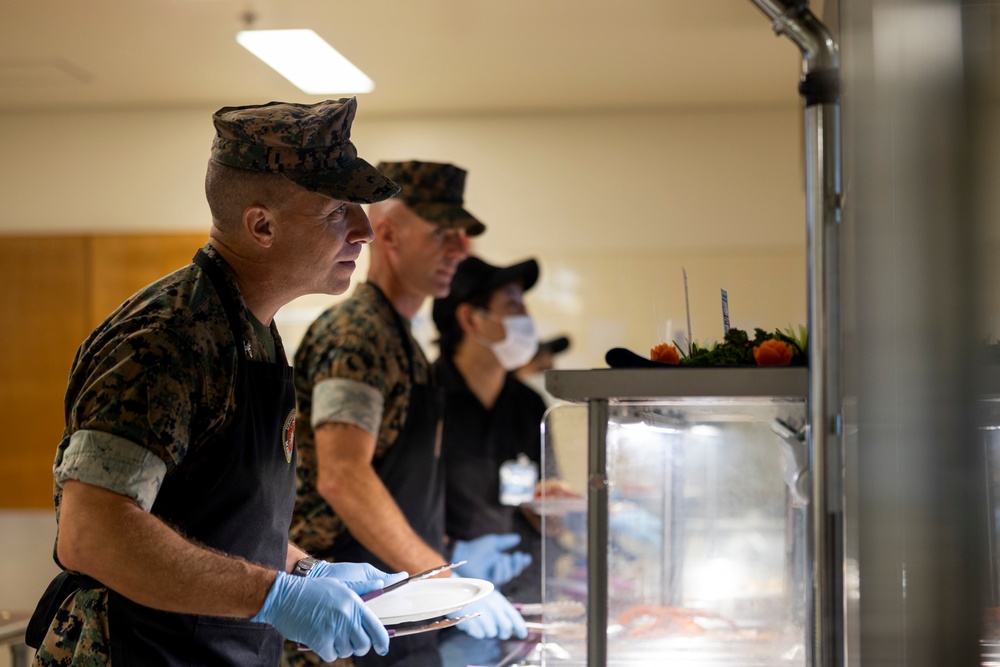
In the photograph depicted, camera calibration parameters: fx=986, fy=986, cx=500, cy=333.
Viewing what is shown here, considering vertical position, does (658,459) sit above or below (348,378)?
below

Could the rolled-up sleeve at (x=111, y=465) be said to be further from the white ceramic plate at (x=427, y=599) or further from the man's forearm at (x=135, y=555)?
the white ceramic plate at (x=427, y=599)

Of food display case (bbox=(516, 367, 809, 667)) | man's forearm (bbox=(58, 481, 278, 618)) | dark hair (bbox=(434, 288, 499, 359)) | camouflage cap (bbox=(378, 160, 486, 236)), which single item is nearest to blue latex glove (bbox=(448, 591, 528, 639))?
food display case (bbox=(516, 367, 809, 667))

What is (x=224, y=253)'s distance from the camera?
1219mm

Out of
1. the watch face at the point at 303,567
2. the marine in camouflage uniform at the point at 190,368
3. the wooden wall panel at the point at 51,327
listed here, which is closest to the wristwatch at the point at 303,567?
the watch face at the point at 303,567

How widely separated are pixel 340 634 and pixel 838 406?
0.58 m

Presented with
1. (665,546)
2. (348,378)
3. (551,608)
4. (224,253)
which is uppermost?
(224,253)

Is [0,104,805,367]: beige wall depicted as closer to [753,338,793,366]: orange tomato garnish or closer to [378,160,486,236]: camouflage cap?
[378,160,486,236]: camouflage cap

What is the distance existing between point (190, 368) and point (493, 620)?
2.49 ft

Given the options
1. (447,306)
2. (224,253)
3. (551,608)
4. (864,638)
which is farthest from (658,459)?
(447,306)

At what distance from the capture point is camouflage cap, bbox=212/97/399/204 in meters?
1.16

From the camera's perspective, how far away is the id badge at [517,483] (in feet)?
10.2

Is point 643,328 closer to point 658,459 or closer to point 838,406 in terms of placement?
point 658,459

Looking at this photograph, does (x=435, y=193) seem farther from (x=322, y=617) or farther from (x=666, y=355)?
(x=322, y=617)

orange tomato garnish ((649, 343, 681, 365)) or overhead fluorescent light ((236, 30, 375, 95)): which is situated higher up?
overhead fluorescent light ((236, 30, 375, 95))
